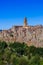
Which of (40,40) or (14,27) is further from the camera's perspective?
(14,27)

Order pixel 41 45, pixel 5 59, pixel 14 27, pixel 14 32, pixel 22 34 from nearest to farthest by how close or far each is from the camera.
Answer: pixel 5 59
pixel 41 45
pixel 22 34
pixel 14 32
pixel 14 27

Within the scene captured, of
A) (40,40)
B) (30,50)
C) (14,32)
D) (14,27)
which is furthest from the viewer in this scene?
(14,27)

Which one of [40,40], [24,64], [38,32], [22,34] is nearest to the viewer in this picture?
[24,64]

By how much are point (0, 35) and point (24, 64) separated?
117ft

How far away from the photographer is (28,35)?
57781mm

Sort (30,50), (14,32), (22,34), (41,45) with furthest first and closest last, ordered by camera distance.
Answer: (14,32) < (22,34) < (41,45) < (30,50)

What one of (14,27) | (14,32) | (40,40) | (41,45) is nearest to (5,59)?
(41,45)

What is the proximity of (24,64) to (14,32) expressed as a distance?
39471 millimetres

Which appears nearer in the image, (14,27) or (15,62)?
(15,62)

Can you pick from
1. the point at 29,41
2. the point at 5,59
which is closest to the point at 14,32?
the point at 29,41

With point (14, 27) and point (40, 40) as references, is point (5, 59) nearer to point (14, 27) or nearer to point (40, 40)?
point (40, 40)

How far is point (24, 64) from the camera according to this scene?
25406 mm

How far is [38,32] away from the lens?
2237 inches

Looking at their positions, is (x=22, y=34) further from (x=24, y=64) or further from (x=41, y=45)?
(x=24, y=64)
